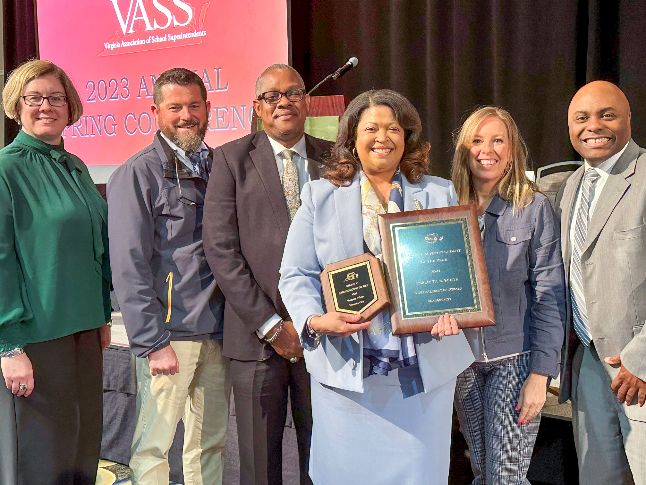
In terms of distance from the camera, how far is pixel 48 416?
2303 mm

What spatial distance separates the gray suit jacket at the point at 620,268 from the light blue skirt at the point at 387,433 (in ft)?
1.71

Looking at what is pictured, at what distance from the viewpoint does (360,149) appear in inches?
76.6

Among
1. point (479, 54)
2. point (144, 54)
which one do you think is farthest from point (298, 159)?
point (144, 54)

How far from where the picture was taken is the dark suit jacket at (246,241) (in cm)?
222

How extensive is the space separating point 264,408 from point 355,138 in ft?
2.95

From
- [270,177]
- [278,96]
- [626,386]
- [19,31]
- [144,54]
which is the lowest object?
[626,386]

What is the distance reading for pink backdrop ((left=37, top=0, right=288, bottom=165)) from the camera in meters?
4.62

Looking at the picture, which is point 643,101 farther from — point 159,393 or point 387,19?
point 159,393

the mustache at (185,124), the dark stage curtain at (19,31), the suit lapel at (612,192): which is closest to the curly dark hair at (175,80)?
the mustache at (185,124)

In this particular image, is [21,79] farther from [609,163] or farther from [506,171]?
[609,163]

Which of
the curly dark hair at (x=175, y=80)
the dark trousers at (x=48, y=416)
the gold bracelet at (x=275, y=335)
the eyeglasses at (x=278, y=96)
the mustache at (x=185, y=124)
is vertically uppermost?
the curly dark hair at (x=175, y=80)

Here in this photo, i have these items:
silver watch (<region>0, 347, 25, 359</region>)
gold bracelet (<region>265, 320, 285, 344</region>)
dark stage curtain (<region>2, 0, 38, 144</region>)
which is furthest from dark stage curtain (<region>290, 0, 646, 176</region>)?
dark stage curtain (<region>2, 0, 38, 144</region>)

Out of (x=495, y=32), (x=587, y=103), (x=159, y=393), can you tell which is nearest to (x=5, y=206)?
(x=159, y=393)

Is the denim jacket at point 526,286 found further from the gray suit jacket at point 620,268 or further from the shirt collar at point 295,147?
the shirt collar at point 295,147
